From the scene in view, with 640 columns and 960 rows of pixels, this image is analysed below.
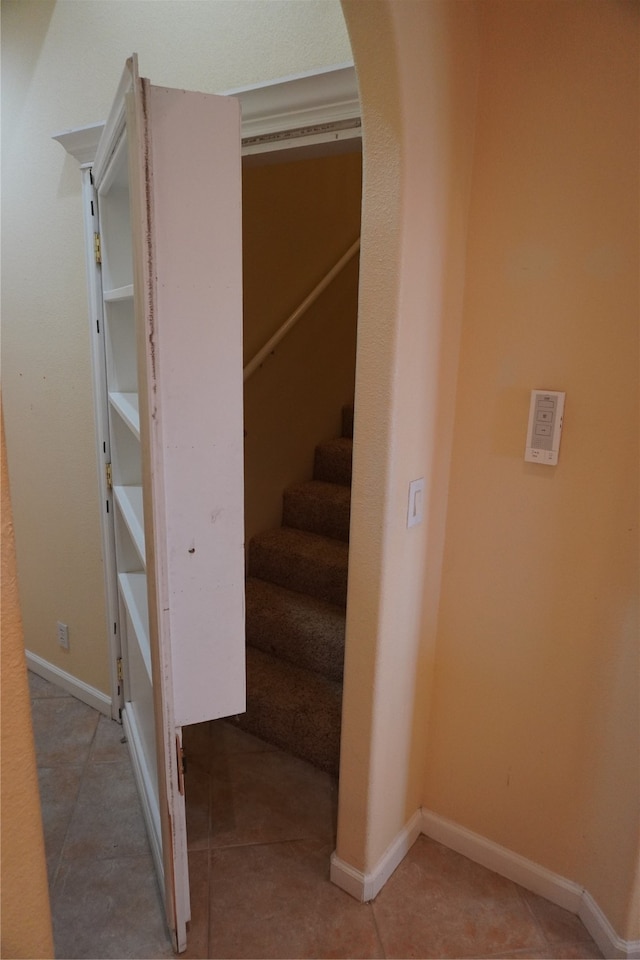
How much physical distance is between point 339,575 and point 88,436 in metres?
1.14

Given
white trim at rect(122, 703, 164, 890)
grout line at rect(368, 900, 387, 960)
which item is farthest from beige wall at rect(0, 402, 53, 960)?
grout line at rect(368, 900, 387, 960)

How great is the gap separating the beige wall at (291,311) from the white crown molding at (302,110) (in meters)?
0.96

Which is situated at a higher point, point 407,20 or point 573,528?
point 407,20

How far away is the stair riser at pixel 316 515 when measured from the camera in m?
2.83

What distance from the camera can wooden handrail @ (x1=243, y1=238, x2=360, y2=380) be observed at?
8.99ft

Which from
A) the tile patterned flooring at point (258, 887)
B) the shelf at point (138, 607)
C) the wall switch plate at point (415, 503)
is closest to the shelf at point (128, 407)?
the shelf at point (138, 607)

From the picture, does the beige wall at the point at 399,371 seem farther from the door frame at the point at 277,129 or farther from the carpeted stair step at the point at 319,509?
the carpeted stair step at the point at 319,509

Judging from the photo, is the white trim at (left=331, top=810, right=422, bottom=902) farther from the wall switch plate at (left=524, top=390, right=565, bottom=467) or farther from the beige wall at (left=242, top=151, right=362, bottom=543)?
the beige wall at (left=242, top=151, right=362, bottom=543)

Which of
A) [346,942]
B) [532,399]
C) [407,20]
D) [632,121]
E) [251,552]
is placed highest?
[407,20]

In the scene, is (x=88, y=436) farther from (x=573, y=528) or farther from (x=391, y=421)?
(x=573, y=528)

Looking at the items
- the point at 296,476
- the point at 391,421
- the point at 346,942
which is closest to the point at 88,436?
the point at 296,476

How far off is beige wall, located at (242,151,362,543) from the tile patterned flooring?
3.85 feet

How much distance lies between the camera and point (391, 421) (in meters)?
1.39

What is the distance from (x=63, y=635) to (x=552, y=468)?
211 cm
